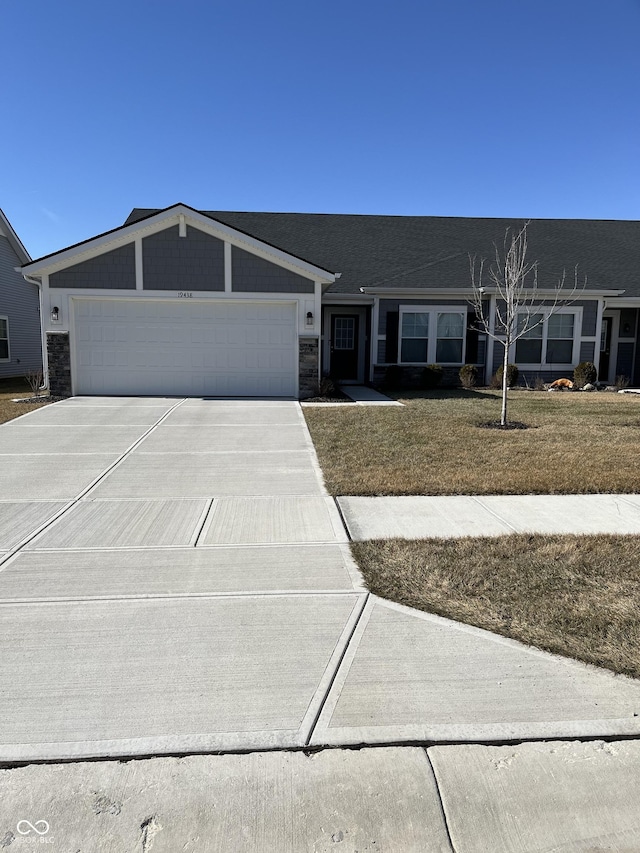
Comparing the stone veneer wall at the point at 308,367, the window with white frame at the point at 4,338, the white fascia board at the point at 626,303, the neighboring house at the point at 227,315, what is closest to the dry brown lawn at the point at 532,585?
the stone veneer wall at the point at 308,367

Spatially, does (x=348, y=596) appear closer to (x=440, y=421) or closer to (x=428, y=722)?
(x=428, y=722)

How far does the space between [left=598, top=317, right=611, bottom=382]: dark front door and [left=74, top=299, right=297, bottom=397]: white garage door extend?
11.2m

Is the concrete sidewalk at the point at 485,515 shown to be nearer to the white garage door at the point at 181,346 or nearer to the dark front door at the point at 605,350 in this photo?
the white garage door at the point at 181,346

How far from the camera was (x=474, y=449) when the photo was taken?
8438 millimetres

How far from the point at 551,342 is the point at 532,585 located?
15.7 meters

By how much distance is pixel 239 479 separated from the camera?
22.6ft

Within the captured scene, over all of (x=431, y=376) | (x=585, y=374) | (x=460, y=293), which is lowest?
(x=431, y=376)

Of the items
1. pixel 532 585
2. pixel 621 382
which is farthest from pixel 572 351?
pixel 532 585

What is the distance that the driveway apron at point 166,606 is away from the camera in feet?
8.52

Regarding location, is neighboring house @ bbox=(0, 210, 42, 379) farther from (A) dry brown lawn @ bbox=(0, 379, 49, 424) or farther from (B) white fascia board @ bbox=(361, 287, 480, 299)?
(B) white fascia board @ bbox=(361, 287, 480, 299)

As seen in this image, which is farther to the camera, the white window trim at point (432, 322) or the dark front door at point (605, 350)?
the dark front door at point (605, 350)

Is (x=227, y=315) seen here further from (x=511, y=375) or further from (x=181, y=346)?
(x=511, y=375)

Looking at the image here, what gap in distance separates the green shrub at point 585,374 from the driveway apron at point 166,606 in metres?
13.2

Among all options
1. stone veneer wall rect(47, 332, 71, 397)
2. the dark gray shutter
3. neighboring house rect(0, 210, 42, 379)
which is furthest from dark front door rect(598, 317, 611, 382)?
neighboring house rect(0, 210, 42, 379)
